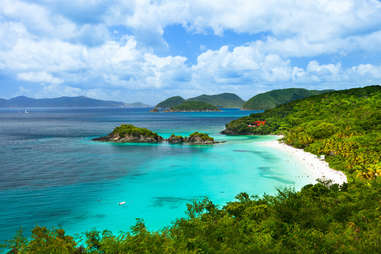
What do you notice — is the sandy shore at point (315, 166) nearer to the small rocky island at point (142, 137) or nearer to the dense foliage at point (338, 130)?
the dense foliage at point (338, 130)

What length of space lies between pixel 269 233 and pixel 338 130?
55293 mm

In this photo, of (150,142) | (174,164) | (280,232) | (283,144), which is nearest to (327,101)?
(283,144)

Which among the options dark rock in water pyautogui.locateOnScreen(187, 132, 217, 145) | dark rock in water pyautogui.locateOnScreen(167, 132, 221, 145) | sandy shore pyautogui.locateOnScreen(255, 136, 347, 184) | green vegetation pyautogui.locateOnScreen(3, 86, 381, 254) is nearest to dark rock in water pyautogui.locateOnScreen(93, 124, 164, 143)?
dark rock in water pyautogui.locateOnScreen(167, 132, 221, 145)

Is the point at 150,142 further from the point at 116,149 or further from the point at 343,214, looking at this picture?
the point at 343,214

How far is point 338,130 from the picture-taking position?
62.0 m

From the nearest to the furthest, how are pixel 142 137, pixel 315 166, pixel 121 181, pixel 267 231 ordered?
pixel 267 231 < pixel 121 181 < pixel 315 166 < pixel 142 137

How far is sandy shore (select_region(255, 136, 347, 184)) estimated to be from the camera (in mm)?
38597

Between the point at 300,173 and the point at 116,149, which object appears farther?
the point at 116,149

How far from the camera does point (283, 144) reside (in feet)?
238

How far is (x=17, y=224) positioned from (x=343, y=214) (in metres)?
32.0

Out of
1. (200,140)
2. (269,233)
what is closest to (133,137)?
(200,140)

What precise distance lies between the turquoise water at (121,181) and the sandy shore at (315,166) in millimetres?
2396

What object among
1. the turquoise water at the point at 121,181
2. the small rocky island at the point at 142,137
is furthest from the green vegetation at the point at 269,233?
the small rocky island at the point at 142,137

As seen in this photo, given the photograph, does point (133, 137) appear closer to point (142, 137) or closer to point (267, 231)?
point (142, 137)
